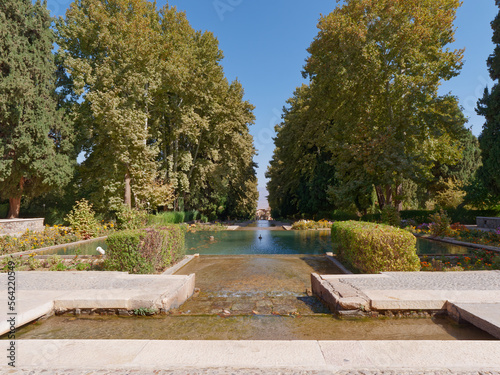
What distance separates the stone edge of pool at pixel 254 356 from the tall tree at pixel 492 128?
58.9ft

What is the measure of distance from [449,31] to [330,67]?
871 cm

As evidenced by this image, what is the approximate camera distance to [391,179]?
60.8 feet

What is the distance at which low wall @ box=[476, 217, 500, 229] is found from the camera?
15.8 metres

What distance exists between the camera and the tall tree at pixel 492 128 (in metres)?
15.9

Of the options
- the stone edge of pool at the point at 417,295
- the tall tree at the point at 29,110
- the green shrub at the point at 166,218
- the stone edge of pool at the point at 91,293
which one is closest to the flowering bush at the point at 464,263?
the stone edge of pool at the point at 417,295

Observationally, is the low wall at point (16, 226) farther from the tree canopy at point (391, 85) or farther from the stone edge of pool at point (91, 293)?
the tree canopy at point (391, 85)

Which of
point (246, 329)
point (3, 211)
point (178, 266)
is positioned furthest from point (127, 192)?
point (246, 329)

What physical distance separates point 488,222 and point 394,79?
11.4m

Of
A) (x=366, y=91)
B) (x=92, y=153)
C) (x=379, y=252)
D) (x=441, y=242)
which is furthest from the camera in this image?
(x=92, y=153)

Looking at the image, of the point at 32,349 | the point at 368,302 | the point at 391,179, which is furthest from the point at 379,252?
the point at 391,179

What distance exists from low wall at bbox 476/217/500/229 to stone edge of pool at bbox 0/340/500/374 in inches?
690

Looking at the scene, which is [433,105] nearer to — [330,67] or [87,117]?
[330,67]

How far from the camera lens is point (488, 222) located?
16.6 m

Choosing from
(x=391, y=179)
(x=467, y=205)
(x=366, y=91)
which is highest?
(x=366, y=91)
